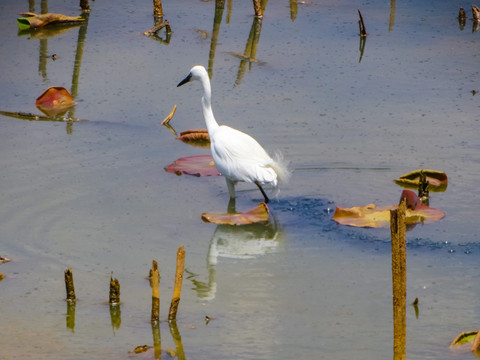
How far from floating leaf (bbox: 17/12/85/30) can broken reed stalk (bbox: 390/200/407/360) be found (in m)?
8.31

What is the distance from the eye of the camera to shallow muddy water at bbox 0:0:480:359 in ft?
17.1

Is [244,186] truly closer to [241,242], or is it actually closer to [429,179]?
[241,242]

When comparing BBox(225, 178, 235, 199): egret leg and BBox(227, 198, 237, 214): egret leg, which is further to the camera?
BBox(225, 178, 235, 199): egret leg

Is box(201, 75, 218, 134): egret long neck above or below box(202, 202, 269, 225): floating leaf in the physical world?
above

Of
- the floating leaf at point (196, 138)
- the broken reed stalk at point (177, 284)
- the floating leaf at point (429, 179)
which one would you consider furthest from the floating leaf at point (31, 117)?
the broken reed stalk at point (177, 284)

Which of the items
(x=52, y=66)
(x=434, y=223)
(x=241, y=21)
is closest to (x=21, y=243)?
(x=434, y=223)

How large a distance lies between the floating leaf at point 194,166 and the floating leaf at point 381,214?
137cm

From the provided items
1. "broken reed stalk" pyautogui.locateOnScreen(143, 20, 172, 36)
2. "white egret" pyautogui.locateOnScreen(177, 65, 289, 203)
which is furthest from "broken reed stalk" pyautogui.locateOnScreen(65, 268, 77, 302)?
"broken reed stalk" pyautogui.locateOnScreen(143, 20, 172, 36)

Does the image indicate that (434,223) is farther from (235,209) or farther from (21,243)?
(21,243)

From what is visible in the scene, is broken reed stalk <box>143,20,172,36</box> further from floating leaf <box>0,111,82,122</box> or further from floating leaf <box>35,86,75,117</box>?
floating leaf <box>0,111,82,122</box>

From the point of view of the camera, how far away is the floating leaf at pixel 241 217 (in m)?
6.50

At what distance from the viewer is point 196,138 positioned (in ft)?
26.8

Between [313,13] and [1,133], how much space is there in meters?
5.38

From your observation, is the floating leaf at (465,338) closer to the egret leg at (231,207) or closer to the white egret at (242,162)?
the white egret at (242,162)
